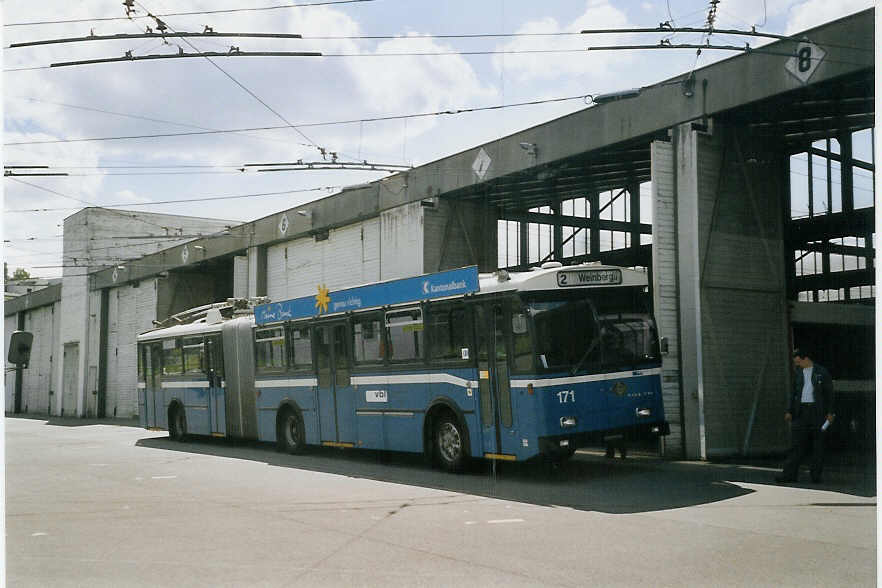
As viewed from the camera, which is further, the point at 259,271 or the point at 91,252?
the point at 91,252

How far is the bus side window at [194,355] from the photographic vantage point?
22.1 m

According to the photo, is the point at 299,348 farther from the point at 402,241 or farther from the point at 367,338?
the point at 402,241

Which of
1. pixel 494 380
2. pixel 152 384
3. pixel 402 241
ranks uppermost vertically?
pixel 402 241

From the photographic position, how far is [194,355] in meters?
22.5

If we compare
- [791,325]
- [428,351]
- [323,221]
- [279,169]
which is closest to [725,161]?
[791,325]

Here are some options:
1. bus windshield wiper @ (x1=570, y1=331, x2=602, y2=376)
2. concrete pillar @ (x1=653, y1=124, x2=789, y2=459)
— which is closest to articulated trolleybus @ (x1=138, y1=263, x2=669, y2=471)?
bus windshield wiper @ (x1=570, y1=331, x2=602, y2=376)

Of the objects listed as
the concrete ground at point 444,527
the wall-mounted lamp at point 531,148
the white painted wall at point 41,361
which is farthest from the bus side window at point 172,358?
the white painted wall at point 41,361

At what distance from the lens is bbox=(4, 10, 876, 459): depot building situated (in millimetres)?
15664

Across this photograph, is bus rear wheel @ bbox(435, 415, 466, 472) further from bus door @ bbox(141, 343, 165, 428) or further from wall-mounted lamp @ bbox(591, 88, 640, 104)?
bus door @ bbox(141, 343, 165, 428)

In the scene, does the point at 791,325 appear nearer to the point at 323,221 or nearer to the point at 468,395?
the point at 468,395

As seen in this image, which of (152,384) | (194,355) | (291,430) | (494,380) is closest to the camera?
(494,380)

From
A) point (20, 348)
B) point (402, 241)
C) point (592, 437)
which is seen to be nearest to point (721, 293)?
point (592, 437)

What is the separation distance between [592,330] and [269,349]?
884 centimetres

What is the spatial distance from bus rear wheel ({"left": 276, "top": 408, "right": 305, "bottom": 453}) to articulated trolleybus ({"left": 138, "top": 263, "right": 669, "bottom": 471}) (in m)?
0.03
